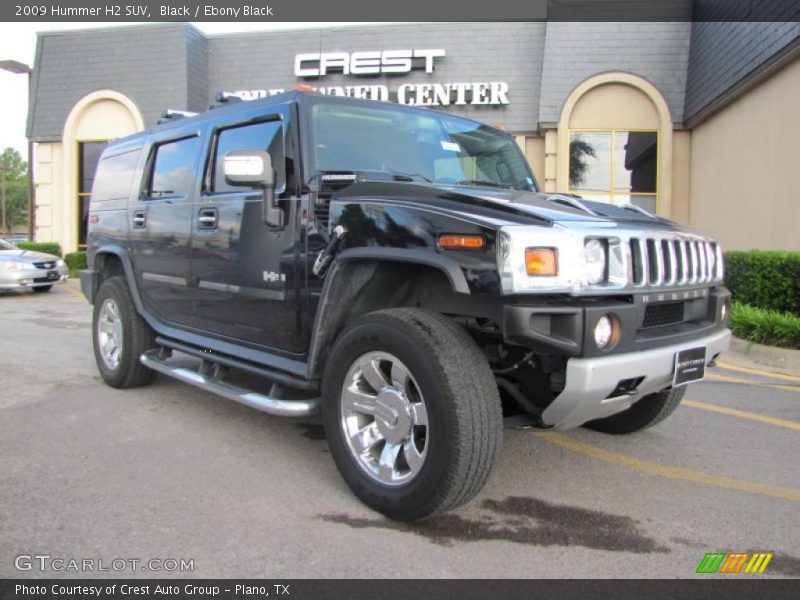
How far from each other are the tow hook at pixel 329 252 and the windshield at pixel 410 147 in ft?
1.69

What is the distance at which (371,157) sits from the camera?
3.83 meters

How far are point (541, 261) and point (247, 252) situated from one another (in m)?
1.99

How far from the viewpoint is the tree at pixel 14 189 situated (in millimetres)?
78312

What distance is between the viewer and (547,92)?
47.4ft

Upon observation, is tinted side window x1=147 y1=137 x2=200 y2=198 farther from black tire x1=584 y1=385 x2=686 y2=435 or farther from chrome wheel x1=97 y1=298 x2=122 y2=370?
black tire x1=584 y1=385 x2=686 y2=435

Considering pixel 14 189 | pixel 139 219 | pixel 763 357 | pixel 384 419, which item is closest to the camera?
pixel 384 419

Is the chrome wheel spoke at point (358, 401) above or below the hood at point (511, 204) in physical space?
below

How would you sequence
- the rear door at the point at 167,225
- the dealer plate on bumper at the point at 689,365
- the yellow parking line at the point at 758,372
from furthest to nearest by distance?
the yellow parking line at the point at 758,372 → the rear door at the point at 167,225 → the dealer plate on bumper at the point at 689,365

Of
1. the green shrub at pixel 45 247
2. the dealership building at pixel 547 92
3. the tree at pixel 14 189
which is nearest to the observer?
the dealership building at pixel 547 92

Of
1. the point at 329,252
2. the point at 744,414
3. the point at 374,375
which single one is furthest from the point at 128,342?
the point at 744,414

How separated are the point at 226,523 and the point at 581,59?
13.8m

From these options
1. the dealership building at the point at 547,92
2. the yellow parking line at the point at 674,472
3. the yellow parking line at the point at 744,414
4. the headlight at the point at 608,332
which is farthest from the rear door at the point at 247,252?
the dealership building at the point at 547,92

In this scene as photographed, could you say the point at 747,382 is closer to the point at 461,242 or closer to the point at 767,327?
the point at 767,327

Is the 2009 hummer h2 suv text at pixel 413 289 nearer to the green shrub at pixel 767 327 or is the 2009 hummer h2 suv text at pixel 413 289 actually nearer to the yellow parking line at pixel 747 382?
the yellow parking line at pixel 747 382
